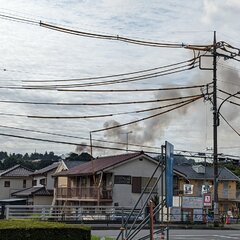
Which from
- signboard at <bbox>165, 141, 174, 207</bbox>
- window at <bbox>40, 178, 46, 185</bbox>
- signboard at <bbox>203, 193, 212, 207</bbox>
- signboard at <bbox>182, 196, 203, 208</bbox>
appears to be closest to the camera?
signboard at <bbox>165, 141, 174, 207</bbox>

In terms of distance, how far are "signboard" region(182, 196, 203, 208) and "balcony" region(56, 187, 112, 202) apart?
12984 mm

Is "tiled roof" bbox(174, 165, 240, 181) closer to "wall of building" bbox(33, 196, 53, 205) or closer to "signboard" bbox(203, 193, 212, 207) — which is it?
"wall of building" bbox(33, 196, 53, 205)

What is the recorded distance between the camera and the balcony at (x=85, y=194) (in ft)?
174

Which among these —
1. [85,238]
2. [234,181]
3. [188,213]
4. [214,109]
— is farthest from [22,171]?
[85,238]

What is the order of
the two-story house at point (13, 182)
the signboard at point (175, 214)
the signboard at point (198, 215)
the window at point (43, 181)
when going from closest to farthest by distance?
the signboard at point (175, 214) < the signboard at point (198, 215) < the window at point (43, 181) < the two-story house at point (13, 182)

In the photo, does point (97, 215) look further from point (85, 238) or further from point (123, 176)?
point (85, 238)

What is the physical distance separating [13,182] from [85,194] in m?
31.9

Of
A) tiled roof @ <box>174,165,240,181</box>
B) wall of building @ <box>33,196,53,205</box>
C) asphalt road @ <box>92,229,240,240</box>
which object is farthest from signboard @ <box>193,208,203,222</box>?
wall of building @ <box>33,196,53,205</box>

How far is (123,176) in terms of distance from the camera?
174 ft

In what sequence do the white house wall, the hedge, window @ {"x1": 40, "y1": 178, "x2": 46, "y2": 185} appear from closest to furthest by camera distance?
the hedge, the white house wall, window @ {"x1": 40, "y1": 178, "x2": 46, "y2": 185}

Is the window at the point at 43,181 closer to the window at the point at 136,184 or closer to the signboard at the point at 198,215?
the window at the point at 136,184

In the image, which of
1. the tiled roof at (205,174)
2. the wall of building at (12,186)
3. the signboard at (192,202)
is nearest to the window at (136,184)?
the signboard at (192,202)

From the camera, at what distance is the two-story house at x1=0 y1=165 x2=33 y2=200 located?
275 ft

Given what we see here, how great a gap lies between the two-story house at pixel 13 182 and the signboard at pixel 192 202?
4632 cm
